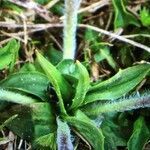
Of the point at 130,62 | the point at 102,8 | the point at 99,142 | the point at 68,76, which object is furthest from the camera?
the point at 102,8

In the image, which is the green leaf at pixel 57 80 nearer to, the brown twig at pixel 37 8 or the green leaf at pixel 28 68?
the green leaf at pixel 28 68

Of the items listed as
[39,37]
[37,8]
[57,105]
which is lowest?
[57,105]

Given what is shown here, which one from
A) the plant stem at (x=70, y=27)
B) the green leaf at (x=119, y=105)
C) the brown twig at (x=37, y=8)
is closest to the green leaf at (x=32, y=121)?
the green leaf at (x=119, y=105)

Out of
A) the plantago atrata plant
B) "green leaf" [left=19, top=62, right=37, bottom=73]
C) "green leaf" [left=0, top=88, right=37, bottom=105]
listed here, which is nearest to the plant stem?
the plantago atrata plant

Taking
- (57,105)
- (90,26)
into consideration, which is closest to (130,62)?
(90,26)

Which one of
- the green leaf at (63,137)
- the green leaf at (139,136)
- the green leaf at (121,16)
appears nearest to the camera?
the green leaf at (63,137)

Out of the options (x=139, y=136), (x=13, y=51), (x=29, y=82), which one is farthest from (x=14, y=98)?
(x=139, y=136)

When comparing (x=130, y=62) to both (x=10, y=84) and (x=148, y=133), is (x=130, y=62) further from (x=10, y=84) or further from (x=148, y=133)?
(x=10, y=84)
